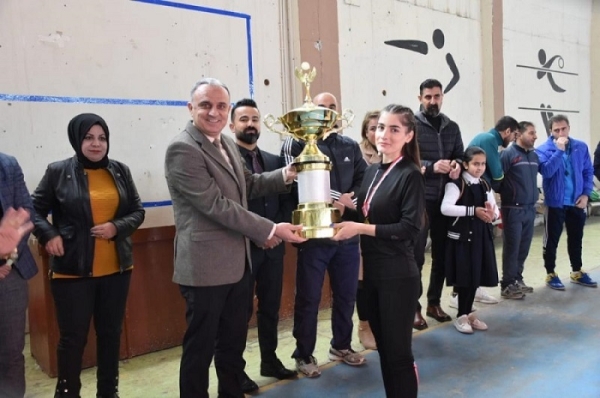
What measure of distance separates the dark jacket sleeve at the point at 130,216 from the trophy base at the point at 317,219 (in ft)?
2.91

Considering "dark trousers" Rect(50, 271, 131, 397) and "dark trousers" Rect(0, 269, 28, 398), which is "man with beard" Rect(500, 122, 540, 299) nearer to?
"dark trousers" Rect(50, 271, 131, 397)

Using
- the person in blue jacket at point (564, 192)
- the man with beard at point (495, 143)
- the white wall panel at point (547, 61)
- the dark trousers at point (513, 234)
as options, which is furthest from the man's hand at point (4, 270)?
the white wall panel at point (547, 61)

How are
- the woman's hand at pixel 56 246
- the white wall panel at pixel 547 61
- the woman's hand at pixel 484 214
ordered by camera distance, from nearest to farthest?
the woman's hand at pixel 56 246 < the woman's hand at pixel 484 214 < the white wall panel at pixel 547 61

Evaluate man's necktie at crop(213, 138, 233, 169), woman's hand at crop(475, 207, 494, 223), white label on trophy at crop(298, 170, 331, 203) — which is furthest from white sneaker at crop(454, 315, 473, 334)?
man's necktie at crop(213, 138, 233, 169)

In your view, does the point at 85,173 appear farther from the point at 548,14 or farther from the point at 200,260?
the point at 548,14

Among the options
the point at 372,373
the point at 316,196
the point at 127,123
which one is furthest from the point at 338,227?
the point at 127,123

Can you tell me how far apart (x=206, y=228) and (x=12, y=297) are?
78cm

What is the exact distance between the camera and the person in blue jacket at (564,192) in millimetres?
4367

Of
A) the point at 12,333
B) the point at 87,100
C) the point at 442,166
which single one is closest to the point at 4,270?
the point at 12,333

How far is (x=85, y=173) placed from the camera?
241 centimetres

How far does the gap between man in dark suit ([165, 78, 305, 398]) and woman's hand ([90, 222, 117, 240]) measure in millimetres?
477

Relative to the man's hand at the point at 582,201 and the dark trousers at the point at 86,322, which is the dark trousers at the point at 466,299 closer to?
the man's hand at the point at 582,201

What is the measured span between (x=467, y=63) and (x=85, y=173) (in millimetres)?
5498

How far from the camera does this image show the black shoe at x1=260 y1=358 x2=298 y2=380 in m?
2.73
